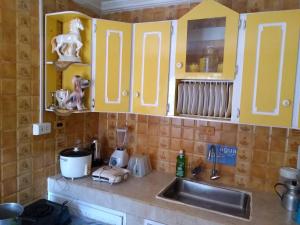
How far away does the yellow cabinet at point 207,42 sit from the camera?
1391 millimetres

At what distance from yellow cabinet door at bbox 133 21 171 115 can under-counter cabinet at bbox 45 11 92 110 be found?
351 millimetres

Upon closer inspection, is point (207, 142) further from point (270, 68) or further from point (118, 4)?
point (118, 4)

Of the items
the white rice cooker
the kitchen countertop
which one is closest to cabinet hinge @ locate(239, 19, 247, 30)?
the kitchen countertop

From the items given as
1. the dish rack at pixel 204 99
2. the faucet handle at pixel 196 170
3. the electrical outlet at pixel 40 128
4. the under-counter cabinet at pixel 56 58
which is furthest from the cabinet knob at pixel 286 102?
the electrical outlet at pixel 40 128

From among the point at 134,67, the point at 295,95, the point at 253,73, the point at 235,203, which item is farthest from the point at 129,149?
the point at 295,95

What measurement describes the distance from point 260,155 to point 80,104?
135cm

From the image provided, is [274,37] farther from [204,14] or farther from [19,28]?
[19,28]

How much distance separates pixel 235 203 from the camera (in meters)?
1.64

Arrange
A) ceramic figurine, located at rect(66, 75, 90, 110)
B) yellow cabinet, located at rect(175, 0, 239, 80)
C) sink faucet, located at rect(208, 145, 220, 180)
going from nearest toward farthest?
yellow cabinet, located at rect(175, 0, 239, 80) < ceramic figurine, located at rect(66, 75, 90, 110) < sink faucet, located at rect(208, 145, 220, 180)

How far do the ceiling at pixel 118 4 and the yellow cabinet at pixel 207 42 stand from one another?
369 millimetres

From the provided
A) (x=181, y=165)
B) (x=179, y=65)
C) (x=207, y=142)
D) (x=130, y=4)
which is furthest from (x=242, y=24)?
(x=181, y=165)

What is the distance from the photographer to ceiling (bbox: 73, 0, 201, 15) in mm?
1828

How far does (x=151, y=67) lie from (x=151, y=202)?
2.97 feet

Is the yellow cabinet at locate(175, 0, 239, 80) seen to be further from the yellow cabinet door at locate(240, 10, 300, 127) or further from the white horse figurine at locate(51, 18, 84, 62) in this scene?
the white horse figurine at locate(51, 18, 84, 62)
